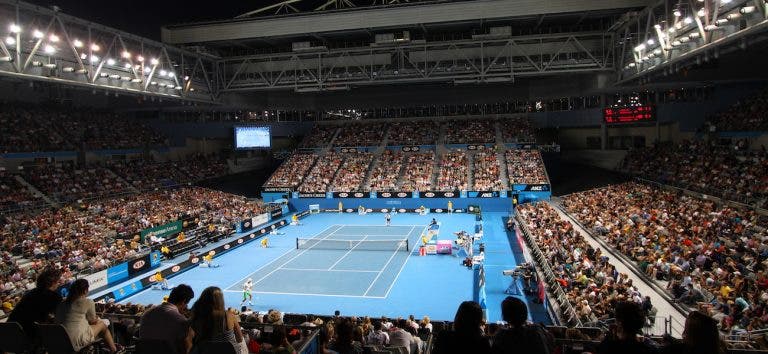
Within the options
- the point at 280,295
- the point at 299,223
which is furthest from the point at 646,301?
the point at 299,223

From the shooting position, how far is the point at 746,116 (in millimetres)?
34812

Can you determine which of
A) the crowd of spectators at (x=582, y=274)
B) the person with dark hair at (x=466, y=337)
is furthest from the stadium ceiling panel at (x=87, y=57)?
the person with dark hair at (x=466, y=337)

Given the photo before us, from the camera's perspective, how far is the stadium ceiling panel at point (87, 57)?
1017 inches

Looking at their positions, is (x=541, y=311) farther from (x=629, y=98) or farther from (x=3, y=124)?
(x=3, y=124)

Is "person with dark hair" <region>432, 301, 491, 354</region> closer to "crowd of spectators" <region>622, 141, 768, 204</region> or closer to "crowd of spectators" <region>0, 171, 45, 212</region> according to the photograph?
"crowd of spectators" <region>622, 141, 768, 204</region>

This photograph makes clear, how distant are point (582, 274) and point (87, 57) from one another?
3021cm

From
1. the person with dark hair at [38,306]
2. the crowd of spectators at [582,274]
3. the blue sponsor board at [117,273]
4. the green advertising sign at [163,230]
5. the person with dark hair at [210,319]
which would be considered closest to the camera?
the person with dark hair at [210,319]


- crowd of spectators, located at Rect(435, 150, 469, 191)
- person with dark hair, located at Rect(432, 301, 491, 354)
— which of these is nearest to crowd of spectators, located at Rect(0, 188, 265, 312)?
crowd of spectators, located at Rect(435, 150, 469, 191)

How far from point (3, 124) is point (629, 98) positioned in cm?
5457

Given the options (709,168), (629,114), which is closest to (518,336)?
(709,168)

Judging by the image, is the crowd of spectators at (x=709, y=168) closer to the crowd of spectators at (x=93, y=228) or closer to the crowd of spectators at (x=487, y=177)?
the crowd of spectators at (x=487, y=177)

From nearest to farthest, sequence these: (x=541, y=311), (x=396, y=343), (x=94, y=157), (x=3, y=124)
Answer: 1. (x=396, y=343)
2. (x=541, y=311)
3. (x=3, y=124)
4. (x=94, y=157)

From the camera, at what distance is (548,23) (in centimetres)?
4134

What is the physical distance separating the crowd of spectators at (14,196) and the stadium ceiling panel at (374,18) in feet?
51.1
